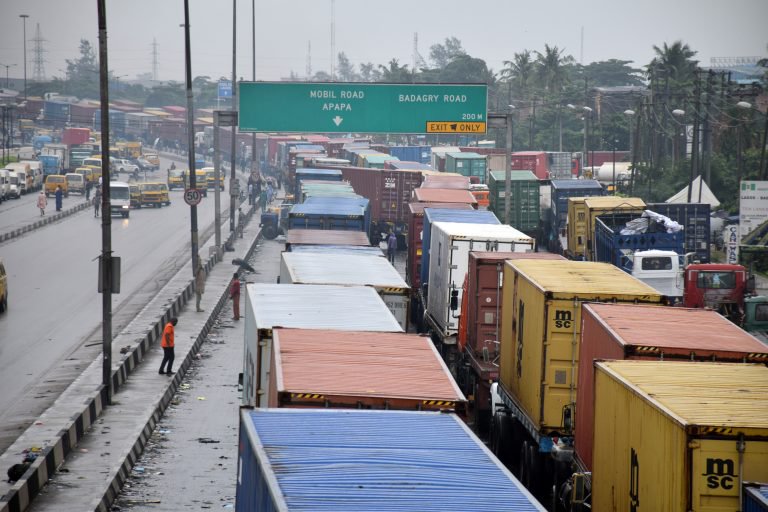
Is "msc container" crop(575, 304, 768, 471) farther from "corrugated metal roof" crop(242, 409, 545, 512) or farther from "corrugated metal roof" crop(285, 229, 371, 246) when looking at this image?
"corrugated metal roof" crop(285, 229, 371, 246)

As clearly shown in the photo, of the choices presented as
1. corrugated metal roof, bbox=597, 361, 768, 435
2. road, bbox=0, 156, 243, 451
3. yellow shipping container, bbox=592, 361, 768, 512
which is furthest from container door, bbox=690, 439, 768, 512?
road, bbox=0, 156, 243, 451

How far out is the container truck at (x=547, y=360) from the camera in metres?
16.8

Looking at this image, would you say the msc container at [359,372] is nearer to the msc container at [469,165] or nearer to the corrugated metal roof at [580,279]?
the corrugated metal roof at [580,279]

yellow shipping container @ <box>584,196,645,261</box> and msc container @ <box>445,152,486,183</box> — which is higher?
msc container @ <box>445,152,486,183</box>

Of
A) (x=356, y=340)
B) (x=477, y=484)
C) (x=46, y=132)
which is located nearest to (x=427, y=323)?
(x=356, y=340)

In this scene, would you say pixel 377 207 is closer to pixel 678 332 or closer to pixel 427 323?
pixel 427 323

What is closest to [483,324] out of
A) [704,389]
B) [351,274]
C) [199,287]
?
[351,274]

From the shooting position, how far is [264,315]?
17516 mm

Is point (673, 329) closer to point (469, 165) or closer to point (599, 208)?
point (599, 208)

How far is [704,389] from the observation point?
460 inches

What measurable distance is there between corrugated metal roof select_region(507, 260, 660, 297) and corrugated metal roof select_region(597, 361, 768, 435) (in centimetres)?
415

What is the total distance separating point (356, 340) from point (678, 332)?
3.92 m

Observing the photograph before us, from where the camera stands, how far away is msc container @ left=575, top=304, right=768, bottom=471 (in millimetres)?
13867

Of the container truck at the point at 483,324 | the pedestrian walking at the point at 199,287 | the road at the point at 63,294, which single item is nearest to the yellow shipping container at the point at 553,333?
the container truck at the point at 483,324
